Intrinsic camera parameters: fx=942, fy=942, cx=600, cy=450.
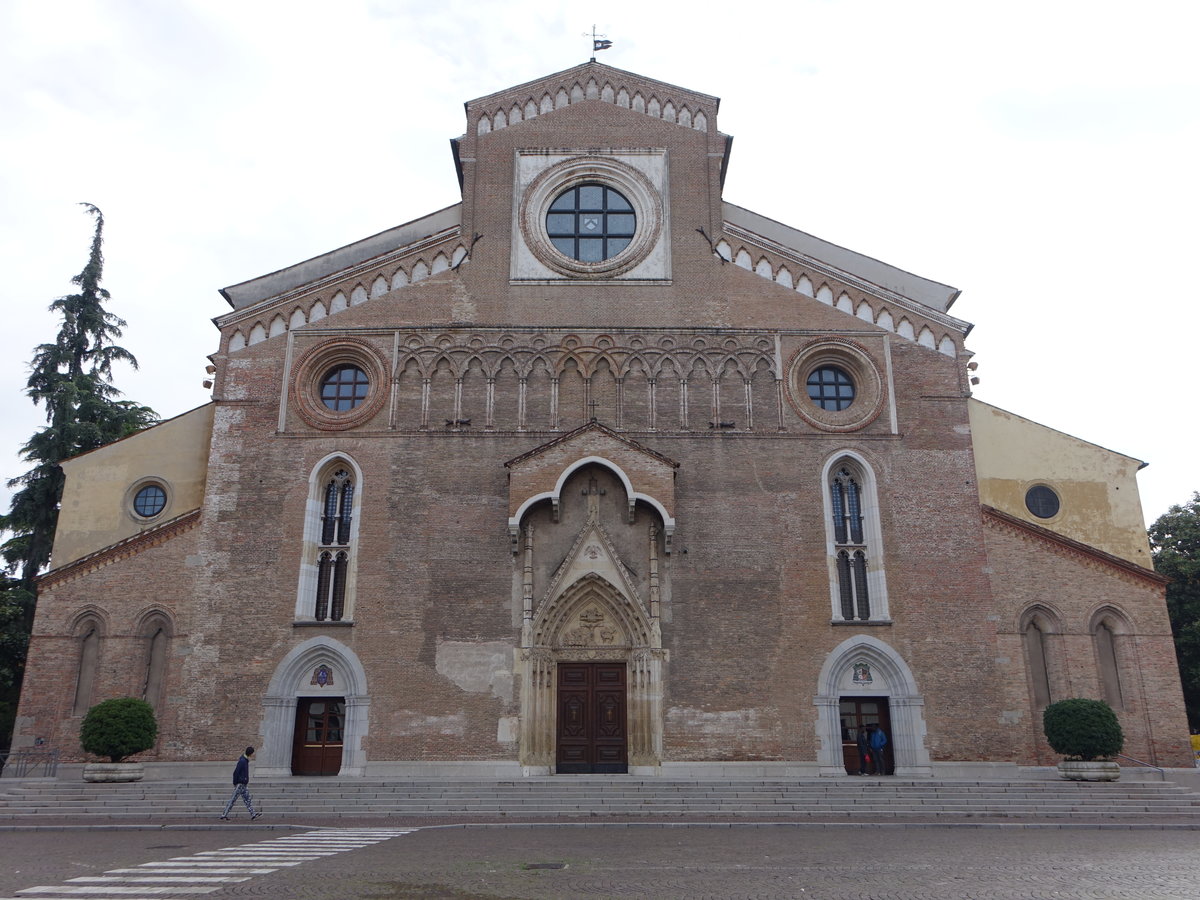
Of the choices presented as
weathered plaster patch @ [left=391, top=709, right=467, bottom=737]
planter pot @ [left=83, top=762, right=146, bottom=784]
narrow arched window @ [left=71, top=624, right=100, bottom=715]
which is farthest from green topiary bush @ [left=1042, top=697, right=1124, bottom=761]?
narrow arched window @ [left=71, top=624, right=100, bottom=715]

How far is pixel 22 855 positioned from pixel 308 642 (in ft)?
32.0

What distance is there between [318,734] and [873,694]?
13.0m

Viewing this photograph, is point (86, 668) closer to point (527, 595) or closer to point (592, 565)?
point (527, 595)

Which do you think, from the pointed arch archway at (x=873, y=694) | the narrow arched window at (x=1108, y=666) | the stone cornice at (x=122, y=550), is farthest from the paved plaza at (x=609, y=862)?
the stone cornice at (x=122, y=550)

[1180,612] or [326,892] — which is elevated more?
[1180,612]

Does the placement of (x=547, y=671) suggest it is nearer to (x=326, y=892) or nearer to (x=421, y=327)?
(x=421, y=327)

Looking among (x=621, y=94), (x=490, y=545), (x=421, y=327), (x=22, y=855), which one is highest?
(x=621, y=94)

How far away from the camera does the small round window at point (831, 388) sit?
80.3 ft

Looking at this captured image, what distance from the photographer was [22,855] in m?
12.2

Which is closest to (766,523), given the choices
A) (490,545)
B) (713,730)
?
(713,730)

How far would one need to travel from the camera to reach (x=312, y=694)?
22.0 m

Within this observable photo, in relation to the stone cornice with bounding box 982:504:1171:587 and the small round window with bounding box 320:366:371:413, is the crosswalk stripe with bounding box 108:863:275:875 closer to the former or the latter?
the small round window with bounding box 320:366:371:413

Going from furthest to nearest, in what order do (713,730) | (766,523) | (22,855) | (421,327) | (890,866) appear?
(421,327) < (766,523) < (713,730) < (22,855) < (890,866)

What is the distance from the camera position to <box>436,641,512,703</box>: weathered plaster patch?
21547 millimetres
